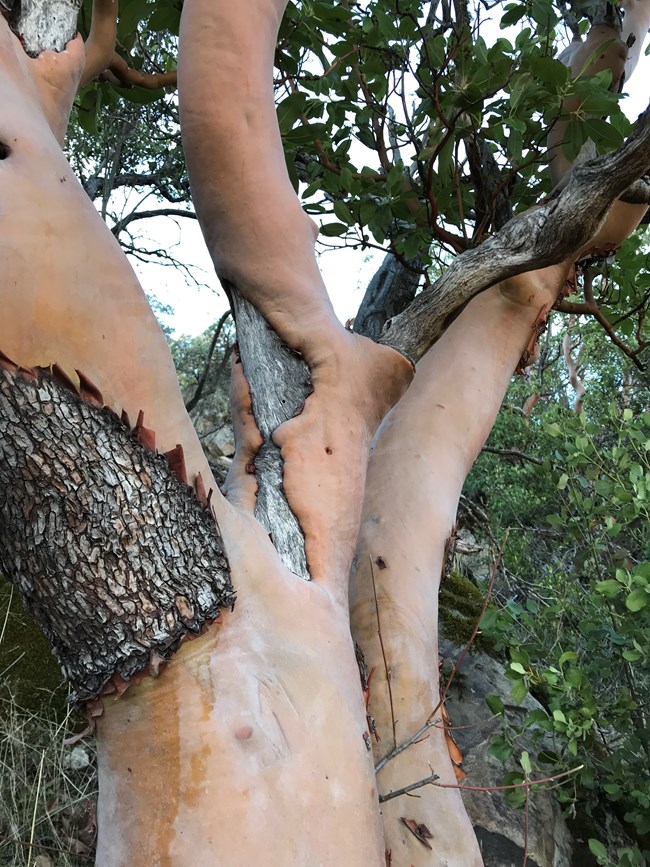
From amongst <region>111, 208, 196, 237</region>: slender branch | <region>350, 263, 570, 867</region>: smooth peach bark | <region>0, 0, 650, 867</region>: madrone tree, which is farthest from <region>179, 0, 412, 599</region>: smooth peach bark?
<region>111, 208, 196, 237</region>: slender branch

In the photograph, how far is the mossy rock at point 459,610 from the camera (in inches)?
107

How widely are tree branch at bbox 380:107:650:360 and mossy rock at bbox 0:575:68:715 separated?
4.97ft

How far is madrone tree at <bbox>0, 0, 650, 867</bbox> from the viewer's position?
2.80 ft

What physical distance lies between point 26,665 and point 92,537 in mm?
1785

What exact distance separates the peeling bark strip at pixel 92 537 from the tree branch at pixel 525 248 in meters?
0.86

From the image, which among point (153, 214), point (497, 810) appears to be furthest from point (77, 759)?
point (153, 214)

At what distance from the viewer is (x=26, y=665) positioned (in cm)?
235

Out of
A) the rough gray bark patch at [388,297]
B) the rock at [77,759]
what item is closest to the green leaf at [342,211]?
the rough gray bark patch at [388,297]

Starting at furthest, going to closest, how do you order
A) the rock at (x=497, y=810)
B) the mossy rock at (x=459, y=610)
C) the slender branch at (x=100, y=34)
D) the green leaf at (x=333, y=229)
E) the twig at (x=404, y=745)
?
1. the mossy rock at (x=459, y=610)
2. the green leaf at (x=333, y=229)
3. the rock at (x=497, y=810)
4. the slender branch at (x=100, y=34)
5. the twig at (x=404, y=745)

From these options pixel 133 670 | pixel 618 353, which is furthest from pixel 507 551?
pixel 133 670

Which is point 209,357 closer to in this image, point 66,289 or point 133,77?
point 133,77

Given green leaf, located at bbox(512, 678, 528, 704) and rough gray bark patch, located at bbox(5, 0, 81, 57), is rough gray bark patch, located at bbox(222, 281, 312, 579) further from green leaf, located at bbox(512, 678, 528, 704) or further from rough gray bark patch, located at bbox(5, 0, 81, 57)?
green leaf, located at bbox(512, 678, 528, 704)

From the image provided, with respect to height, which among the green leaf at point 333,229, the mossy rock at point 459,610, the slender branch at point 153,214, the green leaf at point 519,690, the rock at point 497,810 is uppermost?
the slender branch at point 153,214

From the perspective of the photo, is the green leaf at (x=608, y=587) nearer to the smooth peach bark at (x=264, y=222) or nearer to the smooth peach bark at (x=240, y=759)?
the smooth peach bark at (x=264, y=222)
